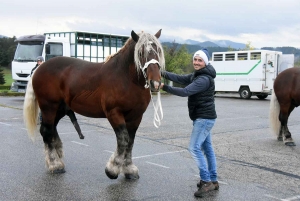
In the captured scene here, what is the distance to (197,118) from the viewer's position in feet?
16.0

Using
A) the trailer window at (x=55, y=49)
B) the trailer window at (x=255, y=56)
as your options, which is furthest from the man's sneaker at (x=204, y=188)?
the trailer window at (x=255, y=56)

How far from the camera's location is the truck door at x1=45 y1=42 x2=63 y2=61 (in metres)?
19.4

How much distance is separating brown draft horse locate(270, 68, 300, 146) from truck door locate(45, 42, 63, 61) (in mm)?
13324

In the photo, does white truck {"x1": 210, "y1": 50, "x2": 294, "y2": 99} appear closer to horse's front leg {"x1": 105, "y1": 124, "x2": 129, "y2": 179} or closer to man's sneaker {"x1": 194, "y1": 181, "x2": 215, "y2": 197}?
man's sneaker {"x1": 194, "y1": 181, "x2": 215, "y2": 197}

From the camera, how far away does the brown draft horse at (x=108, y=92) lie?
478 cm

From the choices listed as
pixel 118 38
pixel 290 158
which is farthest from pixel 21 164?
pixel 118 38

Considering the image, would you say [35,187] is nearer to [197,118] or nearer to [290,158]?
[197,118]

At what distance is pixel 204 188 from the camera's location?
15.7 ft

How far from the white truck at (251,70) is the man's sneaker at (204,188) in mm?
18334

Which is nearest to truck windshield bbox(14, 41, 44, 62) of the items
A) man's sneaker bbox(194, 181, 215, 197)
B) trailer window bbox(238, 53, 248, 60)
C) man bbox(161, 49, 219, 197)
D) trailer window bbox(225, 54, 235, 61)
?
trailer window bbox(225, 54, 235, 61)

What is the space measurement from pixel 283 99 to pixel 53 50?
541 inches

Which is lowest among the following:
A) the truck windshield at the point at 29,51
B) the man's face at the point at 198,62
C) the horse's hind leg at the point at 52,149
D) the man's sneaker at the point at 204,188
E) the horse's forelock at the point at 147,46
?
the man's sneaker at the point at 204,188

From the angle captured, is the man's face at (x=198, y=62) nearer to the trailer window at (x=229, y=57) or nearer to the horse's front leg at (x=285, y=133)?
the horse's front leg at (x=285, y=133)

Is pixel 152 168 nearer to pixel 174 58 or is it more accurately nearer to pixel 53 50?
pixel 53 50
